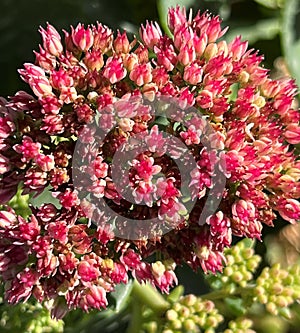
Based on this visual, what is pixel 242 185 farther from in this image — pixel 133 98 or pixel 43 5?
pixel 43 5

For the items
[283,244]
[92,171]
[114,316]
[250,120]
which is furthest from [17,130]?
[283,244]

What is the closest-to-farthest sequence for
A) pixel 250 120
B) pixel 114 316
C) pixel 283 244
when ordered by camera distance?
pixel 250 120 < pixel 114 316 < pixel 283 244

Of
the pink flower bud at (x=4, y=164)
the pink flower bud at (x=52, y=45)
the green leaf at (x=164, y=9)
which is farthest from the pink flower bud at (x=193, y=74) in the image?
the green leaf at (x=164, y=9)

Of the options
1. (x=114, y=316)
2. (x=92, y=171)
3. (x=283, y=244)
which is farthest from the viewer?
(x=283, y=244)

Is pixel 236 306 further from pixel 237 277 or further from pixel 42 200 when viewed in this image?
pixel 42 200

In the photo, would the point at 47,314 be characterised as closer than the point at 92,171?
No

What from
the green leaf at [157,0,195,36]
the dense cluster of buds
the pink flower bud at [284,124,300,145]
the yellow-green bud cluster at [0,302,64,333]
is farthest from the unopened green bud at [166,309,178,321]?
the green leaf at [157,0,195,36]

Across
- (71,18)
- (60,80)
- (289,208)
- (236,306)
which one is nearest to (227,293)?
(236,306)
